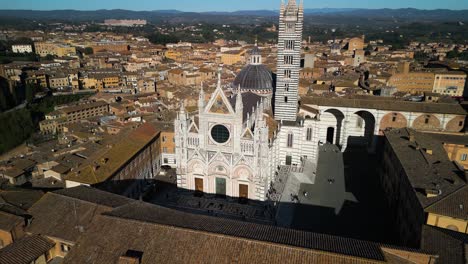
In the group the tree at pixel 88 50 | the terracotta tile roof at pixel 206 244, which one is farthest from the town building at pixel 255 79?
the tree at pixel 88 50

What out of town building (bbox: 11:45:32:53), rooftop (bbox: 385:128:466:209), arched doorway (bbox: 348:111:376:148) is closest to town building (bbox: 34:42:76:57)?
town building (bbox: 11:45:32:53)

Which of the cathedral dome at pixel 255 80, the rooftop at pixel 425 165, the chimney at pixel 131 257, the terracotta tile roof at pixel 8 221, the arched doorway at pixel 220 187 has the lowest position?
the arched doorway at pixel 220 187

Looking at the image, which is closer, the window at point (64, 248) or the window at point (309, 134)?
the window at point (64, 248)

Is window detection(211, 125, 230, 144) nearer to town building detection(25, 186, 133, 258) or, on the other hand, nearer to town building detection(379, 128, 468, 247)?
town building detection(25, 186, 133, 258)

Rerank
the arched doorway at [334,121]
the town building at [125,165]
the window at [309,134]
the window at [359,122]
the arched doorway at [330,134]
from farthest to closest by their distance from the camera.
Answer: the arched doorway at [330,134] → the arched doorway at [334,121] → the window at [359,122] → the window at [309,134] → the town building at [125,165]

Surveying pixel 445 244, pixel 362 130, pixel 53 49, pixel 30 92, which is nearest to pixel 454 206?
pixel 445 244

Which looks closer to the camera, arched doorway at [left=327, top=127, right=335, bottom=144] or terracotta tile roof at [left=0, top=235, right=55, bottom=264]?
terracotta tile roof at [left=0, top=235, right=55, bottom=264]

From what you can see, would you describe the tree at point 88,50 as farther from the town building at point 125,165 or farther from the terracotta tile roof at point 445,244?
the terracotta tile roof at point 445,244
